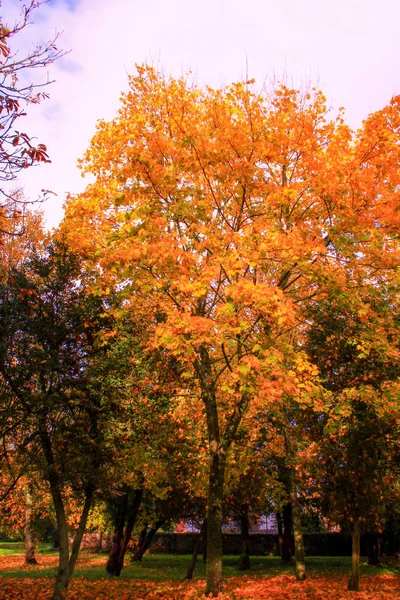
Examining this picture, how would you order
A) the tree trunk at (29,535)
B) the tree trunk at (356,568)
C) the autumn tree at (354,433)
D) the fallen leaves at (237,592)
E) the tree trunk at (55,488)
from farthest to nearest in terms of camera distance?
the tree trunk at (29,535), the tree trunk at (356,568), the autumn tree at (354,433), the fallen leaves at (237,592), the tree trunk at (55,488)

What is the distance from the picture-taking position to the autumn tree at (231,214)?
9.22 metres

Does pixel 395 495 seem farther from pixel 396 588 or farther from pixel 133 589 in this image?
pixel 133 589

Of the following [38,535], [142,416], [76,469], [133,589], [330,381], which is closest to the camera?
[76,469]

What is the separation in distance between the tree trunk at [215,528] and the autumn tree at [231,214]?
3cm

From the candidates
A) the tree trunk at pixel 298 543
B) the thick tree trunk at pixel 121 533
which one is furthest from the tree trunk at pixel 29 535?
the tree trunk at pixel 298 543

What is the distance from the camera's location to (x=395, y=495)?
1619 centimetres

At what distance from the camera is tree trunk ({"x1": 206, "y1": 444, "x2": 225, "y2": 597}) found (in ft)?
33.2

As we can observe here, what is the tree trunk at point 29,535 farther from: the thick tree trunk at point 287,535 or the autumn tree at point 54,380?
the autumn tree at point 54,380

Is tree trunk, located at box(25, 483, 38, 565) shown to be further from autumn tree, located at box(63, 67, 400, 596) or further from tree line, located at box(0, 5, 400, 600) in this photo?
autumn tree, located at box(63, 67, 400, 596)

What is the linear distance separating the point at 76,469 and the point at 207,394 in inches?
144

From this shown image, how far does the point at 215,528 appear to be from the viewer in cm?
1068

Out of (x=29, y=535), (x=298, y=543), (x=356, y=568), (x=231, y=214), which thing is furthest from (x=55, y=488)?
(x=29, y=535)

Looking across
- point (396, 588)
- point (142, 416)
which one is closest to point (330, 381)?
point (142, 416)

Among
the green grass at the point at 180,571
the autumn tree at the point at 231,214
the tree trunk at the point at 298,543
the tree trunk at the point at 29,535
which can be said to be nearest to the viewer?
the autumn tree at the point at 231,214
